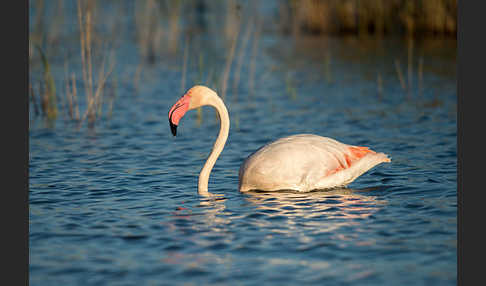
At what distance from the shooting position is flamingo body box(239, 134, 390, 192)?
24.6ft

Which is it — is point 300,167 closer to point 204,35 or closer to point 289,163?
point 289,163

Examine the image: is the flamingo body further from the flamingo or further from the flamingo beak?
the flamingo beak

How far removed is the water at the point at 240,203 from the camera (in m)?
5.47

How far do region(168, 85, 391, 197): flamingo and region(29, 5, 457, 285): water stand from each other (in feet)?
0.51

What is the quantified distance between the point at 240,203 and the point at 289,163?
0.70 metres

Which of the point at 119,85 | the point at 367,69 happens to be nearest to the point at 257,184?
the point at 119,85

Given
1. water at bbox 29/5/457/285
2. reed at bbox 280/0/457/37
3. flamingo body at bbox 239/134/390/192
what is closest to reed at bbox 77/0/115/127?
water at bbox 29/5/457/285

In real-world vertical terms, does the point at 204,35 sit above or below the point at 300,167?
above

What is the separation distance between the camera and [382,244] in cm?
592

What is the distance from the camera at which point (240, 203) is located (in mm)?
7305

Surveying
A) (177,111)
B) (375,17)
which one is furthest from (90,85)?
(375,17)

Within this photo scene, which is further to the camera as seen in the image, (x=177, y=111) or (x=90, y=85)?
(x=90, y=85)

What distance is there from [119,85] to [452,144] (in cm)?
796

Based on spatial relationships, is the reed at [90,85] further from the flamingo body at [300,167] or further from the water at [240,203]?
the flamingo body at [300,167]
